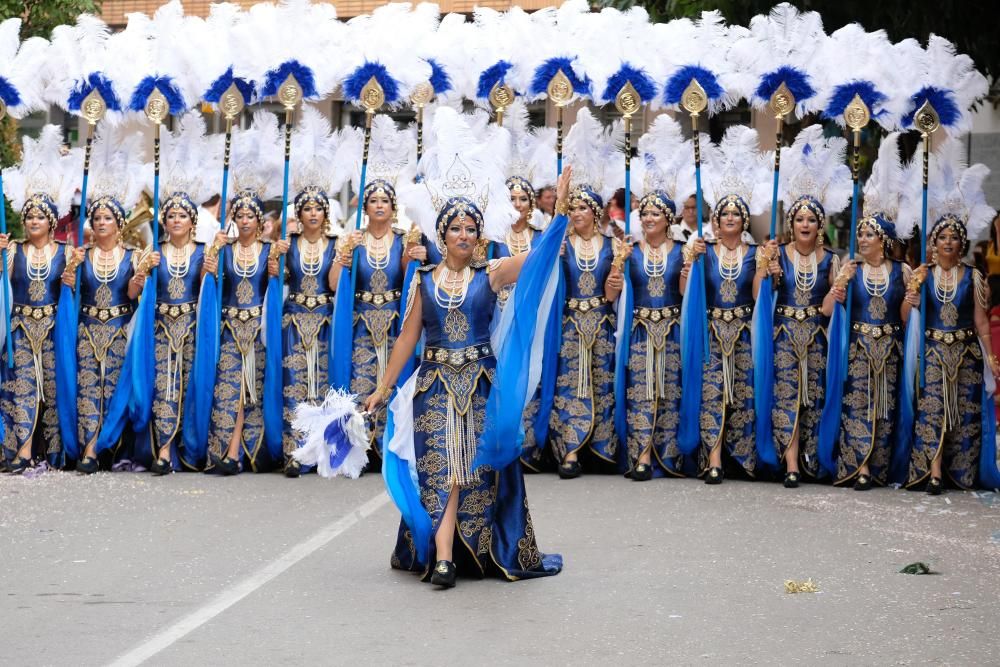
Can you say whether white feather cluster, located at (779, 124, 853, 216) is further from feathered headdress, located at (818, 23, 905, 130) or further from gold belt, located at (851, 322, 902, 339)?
gold belt, located at (851, 322, 902, 339)

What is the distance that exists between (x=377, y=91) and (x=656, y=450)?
284cm

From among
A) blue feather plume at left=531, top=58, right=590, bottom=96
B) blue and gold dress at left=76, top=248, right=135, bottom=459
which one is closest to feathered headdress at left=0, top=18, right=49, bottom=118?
blue and gold dress at left=76, top=248, right=135, bottom=459

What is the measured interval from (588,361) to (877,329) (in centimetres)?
179

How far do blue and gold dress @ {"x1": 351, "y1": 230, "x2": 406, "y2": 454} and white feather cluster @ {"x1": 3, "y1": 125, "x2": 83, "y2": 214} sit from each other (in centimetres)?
189

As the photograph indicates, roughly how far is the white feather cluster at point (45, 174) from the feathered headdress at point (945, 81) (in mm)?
5187

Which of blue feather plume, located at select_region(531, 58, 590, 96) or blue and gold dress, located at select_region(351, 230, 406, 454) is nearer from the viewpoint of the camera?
blue feather plume, located at select_region(531, 58, 590, 96)

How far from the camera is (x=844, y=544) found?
818 centimetres

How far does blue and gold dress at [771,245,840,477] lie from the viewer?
10.2 metres

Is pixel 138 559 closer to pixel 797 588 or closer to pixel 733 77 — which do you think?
pixel 797 588

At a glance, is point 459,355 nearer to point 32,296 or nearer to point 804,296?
point 804,296

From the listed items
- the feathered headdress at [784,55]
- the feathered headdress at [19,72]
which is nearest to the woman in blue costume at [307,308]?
the feathered headdress at [19,72]

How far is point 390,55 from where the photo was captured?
10.4 metres

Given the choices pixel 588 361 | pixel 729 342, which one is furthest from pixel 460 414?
pixel 729 342

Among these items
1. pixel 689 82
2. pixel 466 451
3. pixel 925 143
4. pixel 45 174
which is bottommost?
pixel 466 451
